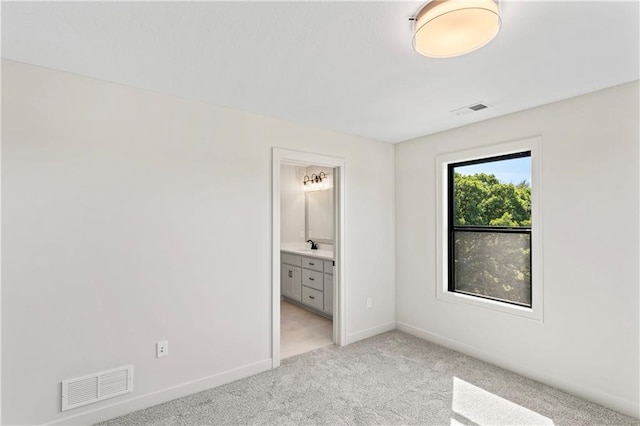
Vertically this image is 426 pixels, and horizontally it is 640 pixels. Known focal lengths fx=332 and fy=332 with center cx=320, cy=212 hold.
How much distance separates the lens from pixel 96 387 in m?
2.25

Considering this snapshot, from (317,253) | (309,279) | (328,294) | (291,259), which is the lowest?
(328,294)

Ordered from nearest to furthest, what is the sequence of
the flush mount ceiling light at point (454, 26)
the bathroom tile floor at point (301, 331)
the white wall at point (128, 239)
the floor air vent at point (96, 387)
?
the flush mount ceiling light at point (454, 26) → the white wall at point (128, 239) → the floor air vent at point (96, 387) → the bathroom tile floor at point (301, 331)

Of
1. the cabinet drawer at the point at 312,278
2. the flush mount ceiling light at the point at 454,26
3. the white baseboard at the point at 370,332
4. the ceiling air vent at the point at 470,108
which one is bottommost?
the white baseboard at the point at 370,332

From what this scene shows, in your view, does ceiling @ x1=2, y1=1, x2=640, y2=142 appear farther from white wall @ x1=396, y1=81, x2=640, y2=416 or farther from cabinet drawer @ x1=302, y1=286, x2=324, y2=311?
cabinet drawer @ x1=302, y1=286, x2=324, y2=311

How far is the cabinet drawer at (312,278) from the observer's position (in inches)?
181

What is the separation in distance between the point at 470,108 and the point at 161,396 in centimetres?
339

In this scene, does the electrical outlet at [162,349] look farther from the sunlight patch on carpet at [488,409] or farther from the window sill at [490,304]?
the window sill at [490,304]

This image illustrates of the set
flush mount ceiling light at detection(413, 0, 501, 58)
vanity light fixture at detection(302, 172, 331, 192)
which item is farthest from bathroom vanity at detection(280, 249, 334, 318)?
flush mount ceiling light at detection(413, 0, 501, 58)

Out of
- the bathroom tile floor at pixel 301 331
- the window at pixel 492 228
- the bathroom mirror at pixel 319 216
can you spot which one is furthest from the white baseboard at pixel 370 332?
the bathroom mirror at pixel 319 216

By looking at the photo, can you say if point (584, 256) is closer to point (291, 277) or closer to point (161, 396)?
point (161, 396)

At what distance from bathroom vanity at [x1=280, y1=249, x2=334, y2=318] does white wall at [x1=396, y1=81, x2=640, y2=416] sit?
1.84 m

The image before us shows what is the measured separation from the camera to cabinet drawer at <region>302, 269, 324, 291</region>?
15.1ft

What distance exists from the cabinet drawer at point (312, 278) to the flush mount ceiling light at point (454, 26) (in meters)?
3.42

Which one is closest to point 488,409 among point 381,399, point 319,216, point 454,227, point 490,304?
point 381,399
